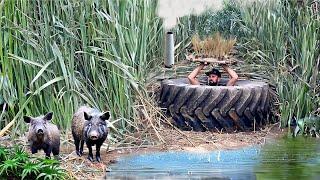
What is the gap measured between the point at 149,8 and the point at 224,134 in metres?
1.43

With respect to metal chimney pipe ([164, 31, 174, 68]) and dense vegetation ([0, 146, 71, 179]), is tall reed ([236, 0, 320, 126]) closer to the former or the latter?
metal chimney pipe ([164, 31, 174, 68])

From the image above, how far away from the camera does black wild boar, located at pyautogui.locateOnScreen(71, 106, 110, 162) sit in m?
4.98

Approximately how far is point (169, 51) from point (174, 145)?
1687 mm

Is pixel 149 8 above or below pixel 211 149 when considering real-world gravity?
above

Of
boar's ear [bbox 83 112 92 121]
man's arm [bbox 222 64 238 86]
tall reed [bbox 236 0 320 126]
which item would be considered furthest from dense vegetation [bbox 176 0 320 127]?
boar's ear [bbox 83 112 92 121]

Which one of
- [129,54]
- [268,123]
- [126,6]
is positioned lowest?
[268,123]

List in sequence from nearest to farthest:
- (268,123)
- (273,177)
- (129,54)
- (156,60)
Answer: (273,177) < (129,54) < (268,123) < (156,60)

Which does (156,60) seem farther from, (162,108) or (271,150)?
(271,150)

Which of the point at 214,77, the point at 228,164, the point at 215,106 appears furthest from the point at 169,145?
the point at 214,77

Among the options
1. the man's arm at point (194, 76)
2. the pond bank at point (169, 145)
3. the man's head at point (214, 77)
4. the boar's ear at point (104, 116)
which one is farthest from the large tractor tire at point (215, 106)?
the boar's ear at point (104, 116)

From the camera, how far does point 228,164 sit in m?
5.38

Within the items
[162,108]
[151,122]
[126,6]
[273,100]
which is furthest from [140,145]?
[273,100]

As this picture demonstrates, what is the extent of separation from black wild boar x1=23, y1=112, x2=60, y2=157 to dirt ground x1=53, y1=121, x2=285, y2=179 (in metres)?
0.20

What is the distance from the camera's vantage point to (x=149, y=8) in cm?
691
